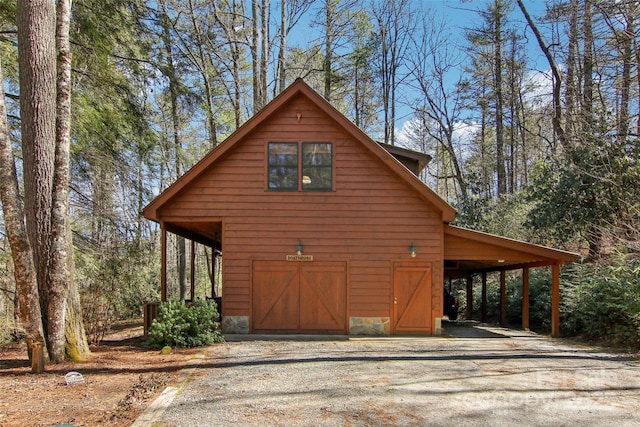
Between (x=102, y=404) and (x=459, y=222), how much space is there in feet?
59.8

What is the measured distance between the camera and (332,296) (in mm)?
12102

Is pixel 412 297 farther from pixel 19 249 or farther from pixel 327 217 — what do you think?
pixel 19 249

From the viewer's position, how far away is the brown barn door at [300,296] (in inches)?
474

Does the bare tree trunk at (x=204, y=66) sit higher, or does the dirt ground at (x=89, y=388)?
the bare tree trunk at (x=204, y=66)

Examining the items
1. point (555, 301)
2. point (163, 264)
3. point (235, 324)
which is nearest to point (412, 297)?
point (555, 301)

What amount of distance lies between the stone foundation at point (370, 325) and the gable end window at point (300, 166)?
3317 millimetres

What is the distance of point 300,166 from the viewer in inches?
482

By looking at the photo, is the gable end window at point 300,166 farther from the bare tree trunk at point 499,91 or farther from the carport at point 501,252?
the bare tree trunk at point 499,91

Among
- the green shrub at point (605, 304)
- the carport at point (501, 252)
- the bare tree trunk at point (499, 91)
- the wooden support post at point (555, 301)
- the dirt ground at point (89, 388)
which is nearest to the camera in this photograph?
the dirt ground at point (89, 388)

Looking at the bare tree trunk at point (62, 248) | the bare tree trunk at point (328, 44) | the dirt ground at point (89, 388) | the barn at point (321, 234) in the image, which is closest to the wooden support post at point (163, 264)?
the barn at point (321, 234)

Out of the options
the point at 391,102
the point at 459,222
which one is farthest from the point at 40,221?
the point at 391,102

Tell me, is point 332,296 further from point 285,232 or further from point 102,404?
point 102,404

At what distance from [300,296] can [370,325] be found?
6.06 ft

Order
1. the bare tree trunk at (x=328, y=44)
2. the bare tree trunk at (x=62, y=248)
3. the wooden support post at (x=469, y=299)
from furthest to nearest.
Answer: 1. the bare tree trunk at (x=328, y=44)
2. the wooden support post at (x=469, y=299)
3. the bare tree trunk at (x=62, y=248)
